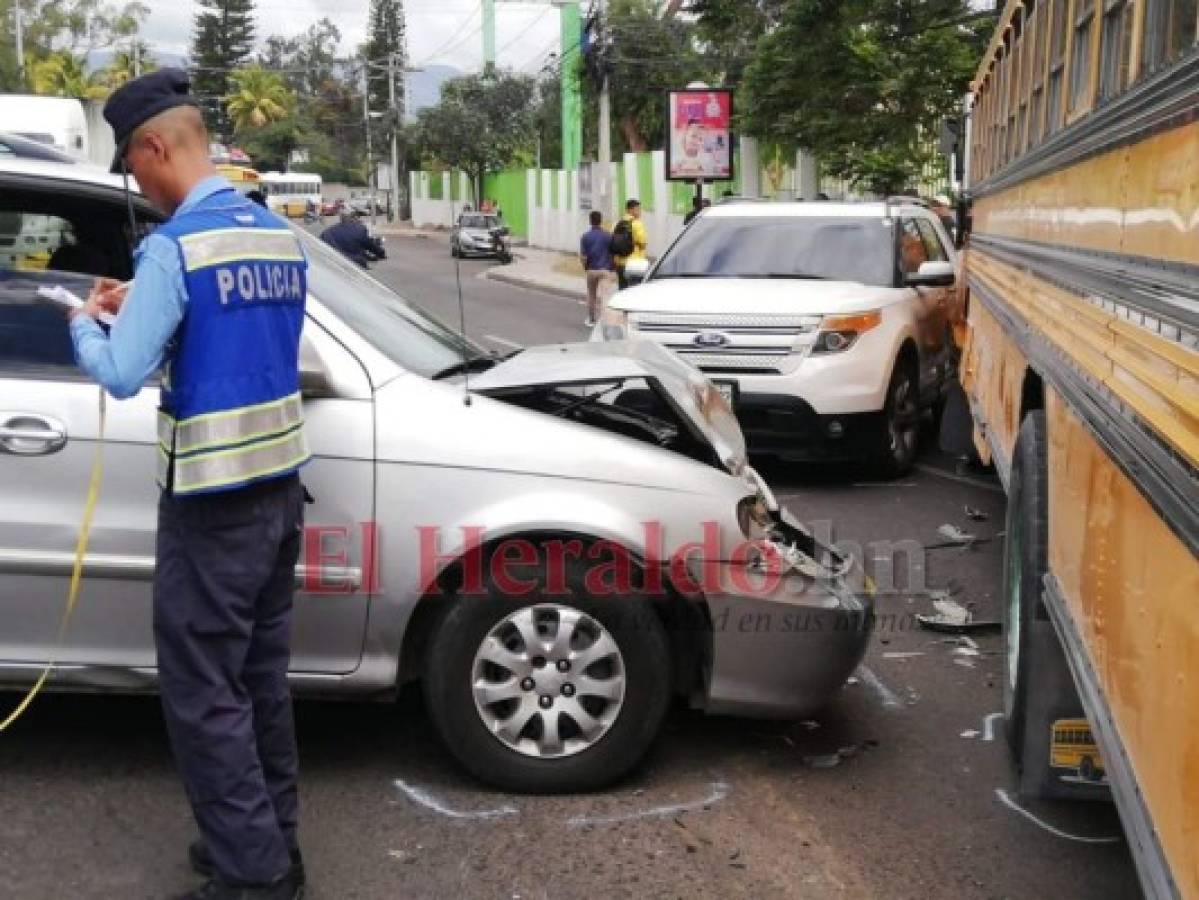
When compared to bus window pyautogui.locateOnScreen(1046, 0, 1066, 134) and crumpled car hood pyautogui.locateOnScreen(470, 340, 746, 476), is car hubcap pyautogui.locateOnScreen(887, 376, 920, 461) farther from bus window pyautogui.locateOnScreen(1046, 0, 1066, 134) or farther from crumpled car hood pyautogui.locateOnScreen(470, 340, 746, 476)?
crumpled car hood pyautogui.locateOnScreen(470, 340, 746, 476)

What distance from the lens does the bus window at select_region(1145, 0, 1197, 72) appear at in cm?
266

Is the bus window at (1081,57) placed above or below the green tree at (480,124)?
below

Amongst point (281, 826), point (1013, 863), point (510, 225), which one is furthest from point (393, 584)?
point (510, 225)

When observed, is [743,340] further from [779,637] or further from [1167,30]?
[1167,30]

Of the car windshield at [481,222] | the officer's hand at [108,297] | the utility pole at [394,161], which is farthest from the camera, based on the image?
the utility pole at [394,161]

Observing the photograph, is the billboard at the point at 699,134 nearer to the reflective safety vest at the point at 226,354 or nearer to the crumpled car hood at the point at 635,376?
the crumpled car hood at the point at 635,376

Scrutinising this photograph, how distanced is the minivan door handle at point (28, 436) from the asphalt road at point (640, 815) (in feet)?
3.38

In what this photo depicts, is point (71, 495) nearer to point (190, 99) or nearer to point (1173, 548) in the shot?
point (190, 99)

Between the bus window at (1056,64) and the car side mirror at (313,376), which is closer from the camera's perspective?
the car side mirror at (313,376)

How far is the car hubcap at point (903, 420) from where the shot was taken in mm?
9023

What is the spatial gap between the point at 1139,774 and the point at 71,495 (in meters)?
2.90

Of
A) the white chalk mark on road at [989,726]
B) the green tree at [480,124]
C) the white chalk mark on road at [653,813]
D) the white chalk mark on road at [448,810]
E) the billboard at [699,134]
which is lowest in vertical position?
the white chalk mark on road at [989,726]

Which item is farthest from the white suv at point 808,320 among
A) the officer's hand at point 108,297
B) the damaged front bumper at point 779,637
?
the officer's hand at point 108,297

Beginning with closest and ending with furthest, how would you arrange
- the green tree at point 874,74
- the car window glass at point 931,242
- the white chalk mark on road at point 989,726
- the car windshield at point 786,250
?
the white chalk mark on road at point 989,726
the car windshield at point 786,250
the car window glass at point 931,242
the green tree at point 874,74
